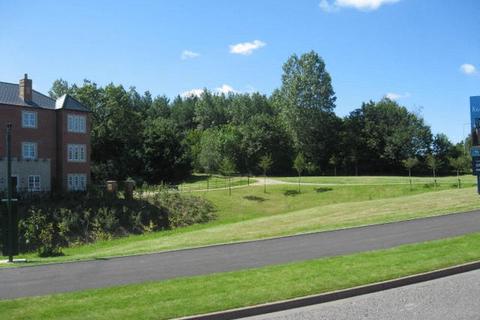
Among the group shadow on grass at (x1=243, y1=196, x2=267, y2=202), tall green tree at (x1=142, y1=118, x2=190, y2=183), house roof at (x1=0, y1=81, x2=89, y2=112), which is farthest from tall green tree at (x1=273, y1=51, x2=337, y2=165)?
house roof at (x1=0, y1=81, x2=89, y2=112)

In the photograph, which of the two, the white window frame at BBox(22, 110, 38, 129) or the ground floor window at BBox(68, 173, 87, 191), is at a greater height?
the white window frame at BBox(22, 110, 38, 129)

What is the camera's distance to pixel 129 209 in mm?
40875

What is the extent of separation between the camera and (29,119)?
151 ft

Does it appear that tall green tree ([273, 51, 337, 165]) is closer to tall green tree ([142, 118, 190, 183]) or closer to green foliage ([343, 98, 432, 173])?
green foliage ([343, 98, 432, 173])

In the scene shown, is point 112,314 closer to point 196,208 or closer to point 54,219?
point 54,219

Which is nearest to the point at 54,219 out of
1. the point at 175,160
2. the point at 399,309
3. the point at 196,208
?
the point at 196,208

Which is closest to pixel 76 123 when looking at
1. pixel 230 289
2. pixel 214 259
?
pixel 214 259

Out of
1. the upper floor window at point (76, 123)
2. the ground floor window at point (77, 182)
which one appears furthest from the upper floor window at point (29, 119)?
the ground floor window at point (77, 182)

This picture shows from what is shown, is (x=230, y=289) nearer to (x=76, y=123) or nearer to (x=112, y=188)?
(x=112, y=188)

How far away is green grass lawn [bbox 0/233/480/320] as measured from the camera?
8.50m

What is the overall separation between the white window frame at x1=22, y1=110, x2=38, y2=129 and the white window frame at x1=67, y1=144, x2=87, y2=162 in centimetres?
369

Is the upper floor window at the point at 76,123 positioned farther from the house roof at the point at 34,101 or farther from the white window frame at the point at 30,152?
the white window frame at the point at 30,152

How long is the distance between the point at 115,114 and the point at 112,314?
222 feet

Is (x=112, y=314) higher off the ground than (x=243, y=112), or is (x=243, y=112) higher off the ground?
(x=243, y=112)
